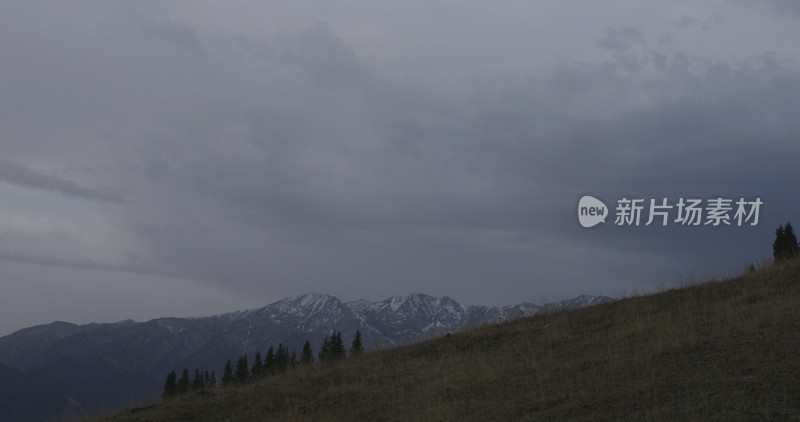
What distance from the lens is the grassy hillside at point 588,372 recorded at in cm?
987

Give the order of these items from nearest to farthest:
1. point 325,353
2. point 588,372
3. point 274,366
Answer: point 588,372
point 274,366
point 325,353

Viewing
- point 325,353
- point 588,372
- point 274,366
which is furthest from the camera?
point 325,353

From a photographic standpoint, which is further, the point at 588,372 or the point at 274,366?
the point at 274,366

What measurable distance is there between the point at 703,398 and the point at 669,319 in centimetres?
679

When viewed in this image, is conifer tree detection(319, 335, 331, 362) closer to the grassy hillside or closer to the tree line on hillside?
the tree line on hillside

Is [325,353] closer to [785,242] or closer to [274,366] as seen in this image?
[274,366]

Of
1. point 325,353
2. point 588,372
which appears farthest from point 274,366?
point 588,372

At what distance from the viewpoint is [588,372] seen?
12.5 metres

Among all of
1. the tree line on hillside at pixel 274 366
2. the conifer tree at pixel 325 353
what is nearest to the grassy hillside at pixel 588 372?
the conifer tree at pixel 325 353

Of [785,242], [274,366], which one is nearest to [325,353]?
[274,366]

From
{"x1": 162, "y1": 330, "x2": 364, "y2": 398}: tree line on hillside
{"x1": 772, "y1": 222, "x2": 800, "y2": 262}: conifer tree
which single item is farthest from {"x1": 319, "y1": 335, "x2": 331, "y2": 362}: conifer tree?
{"x1": 772, "y1": 222, "x2": 800, "y2": 262}: conifer tree

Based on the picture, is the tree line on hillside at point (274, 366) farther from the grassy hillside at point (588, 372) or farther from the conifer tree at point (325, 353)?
the grassy hillside at point (588, 372)

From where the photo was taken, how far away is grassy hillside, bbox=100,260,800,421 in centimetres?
987

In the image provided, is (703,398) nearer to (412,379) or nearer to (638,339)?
(638,339)
